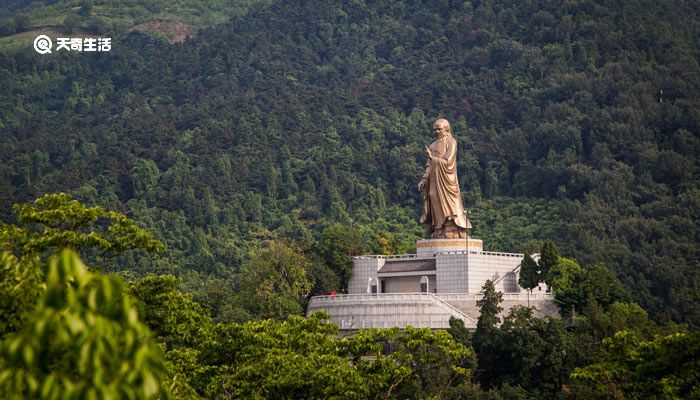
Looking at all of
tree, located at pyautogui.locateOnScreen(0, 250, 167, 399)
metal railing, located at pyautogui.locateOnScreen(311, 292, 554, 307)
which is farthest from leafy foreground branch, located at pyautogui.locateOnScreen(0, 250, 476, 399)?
metal railing, located at pyautogui.locateOnScreen(311, 292, 554, 307)

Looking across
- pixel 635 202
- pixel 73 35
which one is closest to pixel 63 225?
pixel 635 202

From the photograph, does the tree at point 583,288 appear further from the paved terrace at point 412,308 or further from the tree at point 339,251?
the tree at point 339,251

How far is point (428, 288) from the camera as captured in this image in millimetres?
50219

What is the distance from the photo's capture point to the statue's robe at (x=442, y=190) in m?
50.8

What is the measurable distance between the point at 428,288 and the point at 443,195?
12.2 ft

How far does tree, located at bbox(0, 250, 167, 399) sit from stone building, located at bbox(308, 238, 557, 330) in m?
36.4

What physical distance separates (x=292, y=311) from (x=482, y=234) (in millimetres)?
24264

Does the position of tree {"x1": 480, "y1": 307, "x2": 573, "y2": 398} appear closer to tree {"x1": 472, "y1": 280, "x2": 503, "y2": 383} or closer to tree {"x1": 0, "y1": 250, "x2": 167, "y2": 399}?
tree {"x1": 472, "y1": 280, "x2": 503, "y2": 383}

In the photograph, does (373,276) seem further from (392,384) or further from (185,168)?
(185,168)

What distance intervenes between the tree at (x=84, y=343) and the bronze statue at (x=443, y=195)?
134 ft

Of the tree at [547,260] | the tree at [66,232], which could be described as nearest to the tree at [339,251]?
the tree at [547,260]

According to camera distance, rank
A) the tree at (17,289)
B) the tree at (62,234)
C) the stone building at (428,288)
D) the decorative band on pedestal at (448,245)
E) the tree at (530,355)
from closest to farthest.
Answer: the tree at (17,289) < the tree at (62,234) < the tree at (530,355) < the stone building at (428,288) < the decorative band on pedestal at (448,245)

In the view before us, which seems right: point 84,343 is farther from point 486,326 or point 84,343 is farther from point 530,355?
point 486,326

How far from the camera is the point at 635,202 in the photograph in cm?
7212
